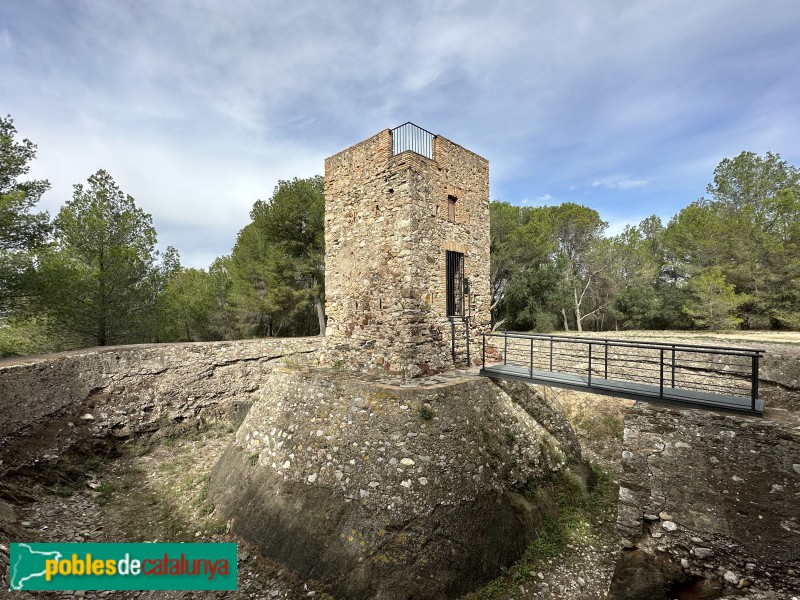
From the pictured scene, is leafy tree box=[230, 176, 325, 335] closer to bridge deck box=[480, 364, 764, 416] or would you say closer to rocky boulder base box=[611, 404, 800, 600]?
bridge deck box=[480, 364, 764, 416]

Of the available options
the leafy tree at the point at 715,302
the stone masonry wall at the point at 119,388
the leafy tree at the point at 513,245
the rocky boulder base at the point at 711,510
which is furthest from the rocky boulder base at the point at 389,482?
the leafy tree at the point at 715,302

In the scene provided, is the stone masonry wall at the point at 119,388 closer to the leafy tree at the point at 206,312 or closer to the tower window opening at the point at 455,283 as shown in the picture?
the tower window opening at the point at 455,283

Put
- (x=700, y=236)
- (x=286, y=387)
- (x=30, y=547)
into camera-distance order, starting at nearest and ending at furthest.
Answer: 1. (x=30, y=547)
2. (x=286, y=387)
3. (x=700, y=236)

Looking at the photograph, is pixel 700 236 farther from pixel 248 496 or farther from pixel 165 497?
pixel 165 497

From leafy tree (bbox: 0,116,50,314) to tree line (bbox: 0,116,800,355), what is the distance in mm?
35

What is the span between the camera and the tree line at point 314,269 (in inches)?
468

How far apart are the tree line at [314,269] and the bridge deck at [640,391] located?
46.3 feet

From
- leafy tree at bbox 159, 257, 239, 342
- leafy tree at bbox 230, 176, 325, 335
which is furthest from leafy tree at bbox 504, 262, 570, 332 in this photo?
leafy tree at bbox 159, 257, 239, 342

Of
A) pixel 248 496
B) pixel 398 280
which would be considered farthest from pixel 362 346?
pixel 248 496

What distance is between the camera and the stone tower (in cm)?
754

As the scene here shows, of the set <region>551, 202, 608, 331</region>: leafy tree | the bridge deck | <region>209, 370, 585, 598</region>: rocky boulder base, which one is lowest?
<region>209, 370, 585, 598</region>: rocky boulder base

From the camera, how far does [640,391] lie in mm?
5836

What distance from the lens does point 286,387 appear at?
23.9ft

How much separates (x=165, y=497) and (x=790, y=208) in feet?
96.3
